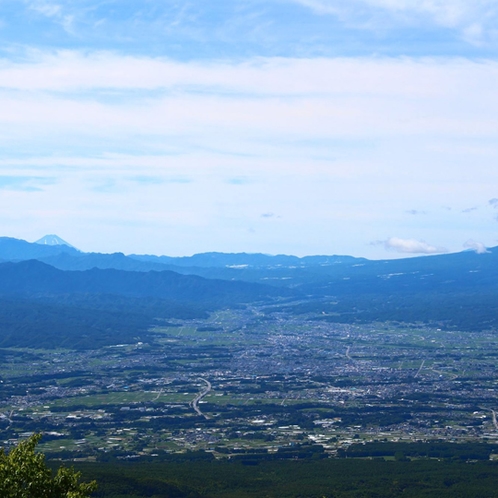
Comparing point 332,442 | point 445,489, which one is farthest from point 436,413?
point 445,489

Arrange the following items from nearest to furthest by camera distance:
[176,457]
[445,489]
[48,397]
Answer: [445,489] → [176,457] → [48,397]

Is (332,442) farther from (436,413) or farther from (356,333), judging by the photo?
(356,333)

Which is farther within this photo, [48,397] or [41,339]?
[41,339]

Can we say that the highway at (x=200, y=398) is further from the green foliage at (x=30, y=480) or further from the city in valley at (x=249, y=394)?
the green foliage at (x=30, y=480)

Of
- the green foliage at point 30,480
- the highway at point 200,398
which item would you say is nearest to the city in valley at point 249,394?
the highway at point 200,398

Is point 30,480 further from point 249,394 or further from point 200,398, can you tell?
point 249,394

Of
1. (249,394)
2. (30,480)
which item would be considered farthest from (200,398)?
(30,480)

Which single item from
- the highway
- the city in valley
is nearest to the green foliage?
the city in valley
